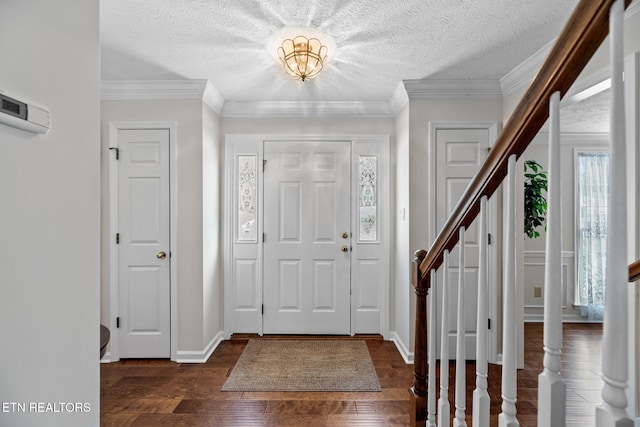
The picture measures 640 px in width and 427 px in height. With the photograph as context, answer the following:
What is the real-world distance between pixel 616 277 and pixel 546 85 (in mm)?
398

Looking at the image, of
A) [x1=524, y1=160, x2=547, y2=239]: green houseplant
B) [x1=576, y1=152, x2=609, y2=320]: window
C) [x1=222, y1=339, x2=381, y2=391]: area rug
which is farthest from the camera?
[x1=576, y1=152, x2=609, y2=320]: window

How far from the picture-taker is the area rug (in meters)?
2.62

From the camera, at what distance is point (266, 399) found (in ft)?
8.00

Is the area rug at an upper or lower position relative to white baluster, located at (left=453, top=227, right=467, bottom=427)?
lower

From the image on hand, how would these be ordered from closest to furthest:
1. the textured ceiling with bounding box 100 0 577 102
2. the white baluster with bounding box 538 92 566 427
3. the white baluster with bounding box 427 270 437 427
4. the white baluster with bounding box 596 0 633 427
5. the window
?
the white baluster with bounding box 596 0 633 427, the white baluster with bounding box 538 92 566 427, the white baluster with bounding box 427 270 437 427, the textured ceiling with bounding box 100 0 577 102, the window

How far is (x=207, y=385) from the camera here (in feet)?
8.66

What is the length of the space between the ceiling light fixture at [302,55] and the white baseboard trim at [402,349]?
7.97 feet

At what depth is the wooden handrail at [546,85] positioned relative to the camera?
0.60 meters

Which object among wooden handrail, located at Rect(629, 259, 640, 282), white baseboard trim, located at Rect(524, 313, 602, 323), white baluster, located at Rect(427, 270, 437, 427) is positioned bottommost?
white baseboard trim, located at Rect(524, 313, 602, 323)

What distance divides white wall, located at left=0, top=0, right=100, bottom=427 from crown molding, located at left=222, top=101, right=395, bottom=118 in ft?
8.40

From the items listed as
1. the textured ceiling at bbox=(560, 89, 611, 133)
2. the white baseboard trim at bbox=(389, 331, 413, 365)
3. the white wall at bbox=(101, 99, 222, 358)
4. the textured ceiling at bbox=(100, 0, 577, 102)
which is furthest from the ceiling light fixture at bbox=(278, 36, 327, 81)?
the textured ceiling at bbox=(560, 89, 611, 133)

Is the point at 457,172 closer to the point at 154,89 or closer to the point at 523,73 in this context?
the point at 523,73

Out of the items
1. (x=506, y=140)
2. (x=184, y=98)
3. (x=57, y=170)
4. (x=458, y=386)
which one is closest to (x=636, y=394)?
(x=458, y=386)

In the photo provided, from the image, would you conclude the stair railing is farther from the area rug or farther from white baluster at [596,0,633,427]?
the area rug
